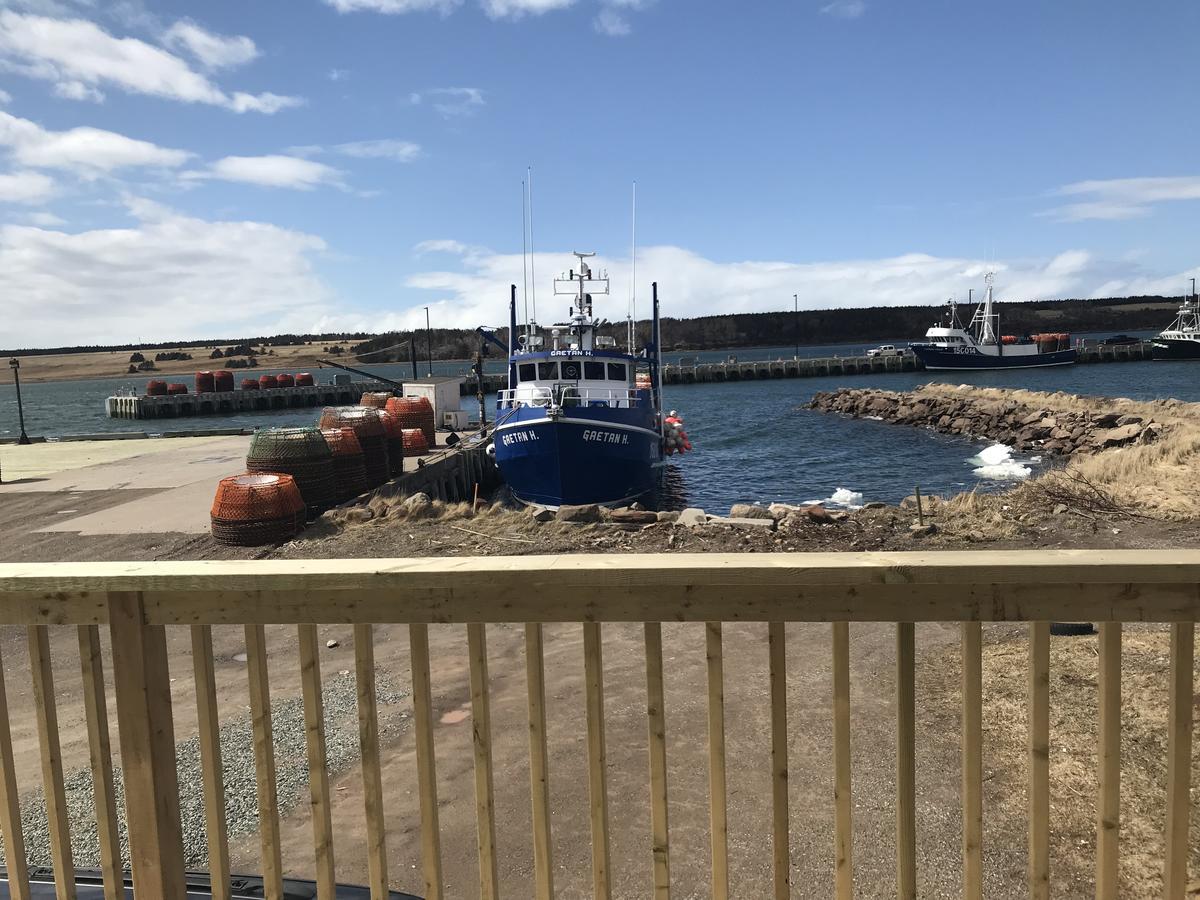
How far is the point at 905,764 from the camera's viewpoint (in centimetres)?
247

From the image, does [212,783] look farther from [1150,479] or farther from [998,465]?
[998,465]

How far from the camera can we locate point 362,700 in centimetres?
255

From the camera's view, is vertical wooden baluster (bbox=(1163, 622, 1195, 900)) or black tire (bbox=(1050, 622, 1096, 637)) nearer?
vertical wooden baluster (bbox=(1163, 622, 1195, 900))

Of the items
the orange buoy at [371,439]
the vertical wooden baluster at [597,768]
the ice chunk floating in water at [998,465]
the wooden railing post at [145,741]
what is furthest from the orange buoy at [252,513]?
the ice chunk floating in water at [998,465]

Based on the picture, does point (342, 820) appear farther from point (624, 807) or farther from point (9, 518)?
point (9, 518)

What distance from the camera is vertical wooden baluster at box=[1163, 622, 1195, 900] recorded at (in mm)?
2293

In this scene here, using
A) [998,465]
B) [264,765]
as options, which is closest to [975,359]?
[998,465]

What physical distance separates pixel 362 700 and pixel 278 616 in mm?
352

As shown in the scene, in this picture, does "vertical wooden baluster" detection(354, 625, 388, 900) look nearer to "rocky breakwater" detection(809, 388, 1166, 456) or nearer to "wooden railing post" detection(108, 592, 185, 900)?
"wooden railing post" detection(108, 592, 185, 900)

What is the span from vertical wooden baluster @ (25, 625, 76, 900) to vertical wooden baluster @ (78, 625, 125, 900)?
0.10m

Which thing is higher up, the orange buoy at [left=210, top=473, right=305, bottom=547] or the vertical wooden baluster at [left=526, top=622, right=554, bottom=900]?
the vertical wooden baluster at [left=526, top=622, right=554, bottom=900]

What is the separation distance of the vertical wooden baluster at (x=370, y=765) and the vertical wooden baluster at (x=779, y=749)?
45.5 inches

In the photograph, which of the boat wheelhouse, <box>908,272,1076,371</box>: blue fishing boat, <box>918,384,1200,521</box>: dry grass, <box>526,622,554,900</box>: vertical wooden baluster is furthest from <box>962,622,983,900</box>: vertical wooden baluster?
the boat wheelhouse

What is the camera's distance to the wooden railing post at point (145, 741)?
8.25ft
